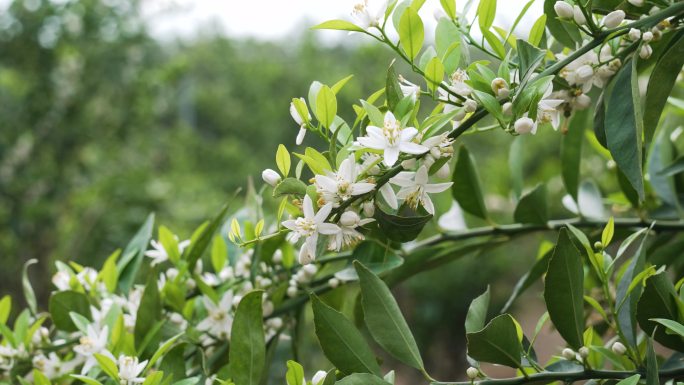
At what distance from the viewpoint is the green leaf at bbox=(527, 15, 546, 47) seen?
0.41 meters

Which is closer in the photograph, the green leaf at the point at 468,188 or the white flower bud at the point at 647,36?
the white flower bud at the point at 647,36

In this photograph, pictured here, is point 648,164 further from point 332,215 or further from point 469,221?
point 332,215

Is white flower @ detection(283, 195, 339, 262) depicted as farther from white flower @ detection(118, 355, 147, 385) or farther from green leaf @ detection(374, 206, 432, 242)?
white flower @ detection(118, 355, 147, 385)

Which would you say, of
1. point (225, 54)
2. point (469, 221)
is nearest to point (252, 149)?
point (225, 54)

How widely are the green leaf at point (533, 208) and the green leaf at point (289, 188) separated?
0.85 feet

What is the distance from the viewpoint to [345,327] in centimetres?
41

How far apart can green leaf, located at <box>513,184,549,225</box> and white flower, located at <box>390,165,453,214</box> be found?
0.73 ft

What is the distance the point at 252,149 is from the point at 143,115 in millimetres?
3349

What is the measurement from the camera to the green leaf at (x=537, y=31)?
16.0 inches

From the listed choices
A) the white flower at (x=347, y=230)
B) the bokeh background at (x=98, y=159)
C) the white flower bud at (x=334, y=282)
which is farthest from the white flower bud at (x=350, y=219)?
the bokeh background at (x=98, y=159)

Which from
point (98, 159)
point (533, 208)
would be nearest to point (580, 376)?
point (533, 208)

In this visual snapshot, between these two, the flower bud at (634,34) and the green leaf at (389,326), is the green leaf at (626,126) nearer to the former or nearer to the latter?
the flower bud at (634,34)

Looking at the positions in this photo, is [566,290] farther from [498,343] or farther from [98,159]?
[98,159]

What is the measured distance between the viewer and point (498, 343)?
15.4 inches
